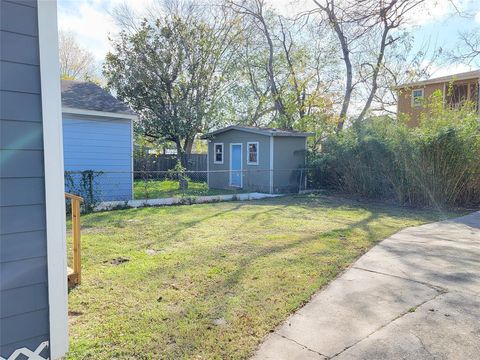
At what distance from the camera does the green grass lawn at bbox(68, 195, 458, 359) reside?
2590 millimetres

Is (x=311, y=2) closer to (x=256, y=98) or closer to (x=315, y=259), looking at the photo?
(x=256, y=98)

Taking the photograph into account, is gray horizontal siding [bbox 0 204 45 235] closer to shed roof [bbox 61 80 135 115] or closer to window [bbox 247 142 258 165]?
shed roof [bbox 61 80 135 115]

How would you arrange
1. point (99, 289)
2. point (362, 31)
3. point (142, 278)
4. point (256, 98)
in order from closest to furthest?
point (99, 289) → point (142, 278) → point (362, 31) → point (256, 98)

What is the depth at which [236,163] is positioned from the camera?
1500 centimetres

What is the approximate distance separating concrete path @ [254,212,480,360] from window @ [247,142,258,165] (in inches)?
375

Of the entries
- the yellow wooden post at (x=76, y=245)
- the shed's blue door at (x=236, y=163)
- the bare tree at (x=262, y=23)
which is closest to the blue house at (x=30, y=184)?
the yellow wooden post at (x=76, y=245)

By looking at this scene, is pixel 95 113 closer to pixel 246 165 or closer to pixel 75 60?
pixel 246 165

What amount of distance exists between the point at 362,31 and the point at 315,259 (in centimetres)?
702

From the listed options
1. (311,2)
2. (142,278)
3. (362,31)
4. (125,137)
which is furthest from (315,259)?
(311,2)

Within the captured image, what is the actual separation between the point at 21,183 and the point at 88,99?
10.0m

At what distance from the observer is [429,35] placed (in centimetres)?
1964

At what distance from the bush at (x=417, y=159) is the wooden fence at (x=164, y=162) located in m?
7.85

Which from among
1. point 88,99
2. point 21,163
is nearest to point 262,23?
point 88,99

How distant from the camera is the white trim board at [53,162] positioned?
77.6 inches
